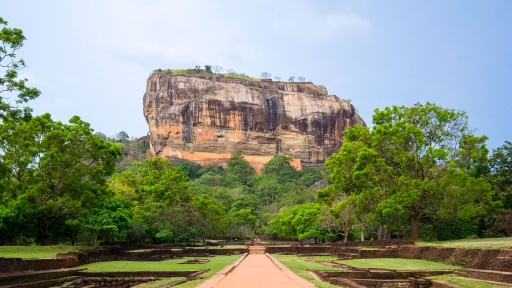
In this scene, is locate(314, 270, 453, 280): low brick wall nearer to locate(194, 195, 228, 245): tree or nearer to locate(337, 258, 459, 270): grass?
locate(337, 258, 459, 270): grass

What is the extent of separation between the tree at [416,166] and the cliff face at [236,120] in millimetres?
82580

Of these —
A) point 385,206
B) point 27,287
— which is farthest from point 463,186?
point 27,287

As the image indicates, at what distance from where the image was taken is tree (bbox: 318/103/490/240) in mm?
24875

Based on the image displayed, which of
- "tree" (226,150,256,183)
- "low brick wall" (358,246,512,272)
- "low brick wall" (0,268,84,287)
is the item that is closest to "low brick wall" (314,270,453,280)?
"low brick wall" (358,246,512,272)

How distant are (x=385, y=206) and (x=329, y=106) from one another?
3677 inches

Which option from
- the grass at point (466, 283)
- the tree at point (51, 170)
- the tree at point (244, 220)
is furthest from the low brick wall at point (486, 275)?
the tree at point (244, 220)

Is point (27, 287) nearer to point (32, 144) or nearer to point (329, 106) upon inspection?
point (32, 144)

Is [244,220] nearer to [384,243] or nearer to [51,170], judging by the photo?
[384,243]

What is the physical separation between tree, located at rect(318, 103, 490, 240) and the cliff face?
82.6m

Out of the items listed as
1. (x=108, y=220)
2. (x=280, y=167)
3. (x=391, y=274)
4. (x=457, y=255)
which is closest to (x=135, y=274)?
(x=391, y=274)

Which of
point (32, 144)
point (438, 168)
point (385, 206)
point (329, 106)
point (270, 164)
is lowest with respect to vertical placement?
point (385, 206)

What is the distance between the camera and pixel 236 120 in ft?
363

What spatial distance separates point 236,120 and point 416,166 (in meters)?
85.8

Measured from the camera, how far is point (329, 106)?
116 m
